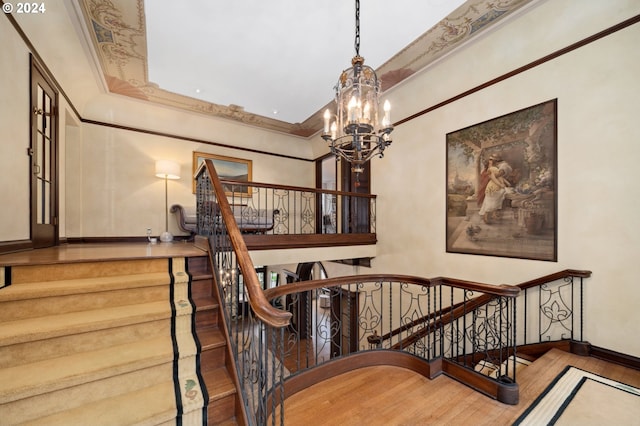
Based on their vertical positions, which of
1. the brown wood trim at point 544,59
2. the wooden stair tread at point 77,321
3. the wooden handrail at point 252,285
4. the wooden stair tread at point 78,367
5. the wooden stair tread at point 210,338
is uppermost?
the brown wood trim at point 544,59

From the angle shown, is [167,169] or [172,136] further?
[172,136]

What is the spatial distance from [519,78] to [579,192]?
149 centimetres

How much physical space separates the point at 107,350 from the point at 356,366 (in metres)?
1.89

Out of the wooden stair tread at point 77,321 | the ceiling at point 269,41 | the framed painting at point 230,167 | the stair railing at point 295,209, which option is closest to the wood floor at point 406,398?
the wooden stair tread at point 77,321

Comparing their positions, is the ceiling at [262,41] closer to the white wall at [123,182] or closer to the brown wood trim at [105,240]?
the white wall at [123,182]

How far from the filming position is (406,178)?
15.0 ft

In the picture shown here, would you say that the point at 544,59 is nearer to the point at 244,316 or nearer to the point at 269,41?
the point at 269,41

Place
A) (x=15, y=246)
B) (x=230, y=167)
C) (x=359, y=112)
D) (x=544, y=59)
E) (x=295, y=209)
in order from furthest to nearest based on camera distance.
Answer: (x=295, y=209)
(x=230, y=167)
(x=544, y=59)
(x=15, y=246)
(x=359, y=112)

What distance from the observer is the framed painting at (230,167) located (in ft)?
19.2

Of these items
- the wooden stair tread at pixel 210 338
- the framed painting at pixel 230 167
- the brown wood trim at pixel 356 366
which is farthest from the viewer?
the framed painting at pixel 230 167

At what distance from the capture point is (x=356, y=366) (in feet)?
7.86

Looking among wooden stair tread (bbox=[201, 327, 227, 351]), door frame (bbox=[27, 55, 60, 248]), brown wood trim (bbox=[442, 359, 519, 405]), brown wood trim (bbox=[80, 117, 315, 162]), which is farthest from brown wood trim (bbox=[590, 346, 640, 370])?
brown wood trim (bbox=[80, 117, 315, 162])

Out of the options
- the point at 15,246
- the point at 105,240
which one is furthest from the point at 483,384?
the point at 105,240

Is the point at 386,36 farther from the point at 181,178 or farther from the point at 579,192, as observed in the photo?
the point at 181,178
